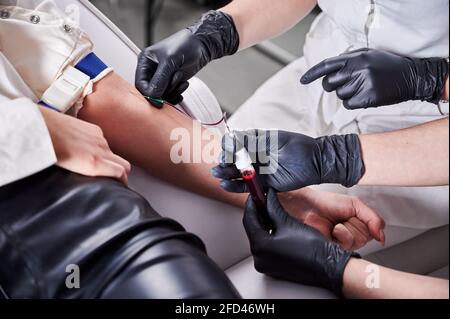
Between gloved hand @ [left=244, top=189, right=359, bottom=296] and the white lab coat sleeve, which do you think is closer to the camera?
the white lab coat sleeve

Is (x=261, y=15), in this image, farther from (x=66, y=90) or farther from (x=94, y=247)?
(x=94, y=247)

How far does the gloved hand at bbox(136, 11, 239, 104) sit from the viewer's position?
3.51 feet

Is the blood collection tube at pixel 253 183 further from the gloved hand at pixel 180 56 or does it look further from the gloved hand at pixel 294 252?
the gloved hand at pixel 180 56

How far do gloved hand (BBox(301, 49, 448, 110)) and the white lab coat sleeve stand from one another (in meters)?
0.49

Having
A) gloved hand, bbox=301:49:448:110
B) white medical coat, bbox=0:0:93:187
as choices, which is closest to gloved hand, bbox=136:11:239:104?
white medical coat, bbox=0:0:93:187

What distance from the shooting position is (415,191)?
3.81 feet

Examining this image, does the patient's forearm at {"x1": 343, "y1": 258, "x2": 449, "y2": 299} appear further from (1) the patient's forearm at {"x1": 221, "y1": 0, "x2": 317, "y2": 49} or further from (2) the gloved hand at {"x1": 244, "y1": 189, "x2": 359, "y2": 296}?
(1) the patient's forearm at {"x1": 221, "y1": 0, "x2": 317, "y2": 49}

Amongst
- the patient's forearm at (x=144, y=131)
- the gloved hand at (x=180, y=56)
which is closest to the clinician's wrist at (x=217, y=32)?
the gloved hand at (x=180, y=56)

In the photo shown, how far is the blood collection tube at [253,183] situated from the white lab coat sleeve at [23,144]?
29 cm

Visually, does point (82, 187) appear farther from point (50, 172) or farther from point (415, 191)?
point (415, 191)

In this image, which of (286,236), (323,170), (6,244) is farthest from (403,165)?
(6,244)

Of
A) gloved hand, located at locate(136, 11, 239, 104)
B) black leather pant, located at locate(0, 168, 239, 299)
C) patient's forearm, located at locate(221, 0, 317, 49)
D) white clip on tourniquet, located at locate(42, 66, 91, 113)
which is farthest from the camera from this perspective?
patient's forearm, located at locate(221, 0, 317, 49)

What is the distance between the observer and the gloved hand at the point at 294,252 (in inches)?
36.8

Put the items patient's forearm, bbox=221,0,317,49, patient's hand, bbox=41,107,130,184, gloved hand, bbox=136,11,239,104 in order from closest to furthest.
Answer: patient's hand, bbox=41,107,130,184 → gloved hand, bbox=136,11,239,104 → patient's forearm, bbox=221,0,317,49
